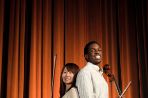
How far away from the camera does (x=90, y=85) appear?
2.05 m

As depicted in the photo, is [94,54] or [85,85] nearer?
[85,85]

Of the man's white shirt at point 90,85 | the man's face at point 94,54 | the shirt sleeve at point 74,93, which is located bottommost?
the shirt sleeve at point 74,93

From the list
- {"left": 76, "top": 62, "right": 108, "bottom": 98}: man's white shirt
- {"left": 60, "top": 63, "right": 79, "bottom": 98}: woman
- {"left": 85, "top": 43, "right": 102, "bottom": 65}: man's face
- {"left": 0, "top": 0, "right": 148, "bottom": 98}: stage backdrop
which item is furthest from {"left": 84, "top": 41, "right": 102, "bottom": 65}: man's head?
{"left": 0, "top": 0, "right": 148, "bottom": 98}: stage backdrop

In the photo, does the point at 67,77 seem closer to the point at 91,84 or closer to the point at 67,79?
the point at 67,79

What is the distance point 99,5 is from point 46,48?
1.11m

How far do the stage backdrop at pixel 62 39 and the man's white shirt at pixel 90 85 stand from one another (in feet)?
7.44

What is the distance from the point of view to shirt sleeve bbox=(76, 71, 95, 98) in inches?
79.7

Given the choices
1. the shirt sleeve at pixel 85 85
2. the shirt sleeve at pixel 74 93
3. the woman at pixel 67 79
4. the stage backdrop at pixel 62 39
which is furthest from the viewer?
the stage backdrop at pixel 62 39

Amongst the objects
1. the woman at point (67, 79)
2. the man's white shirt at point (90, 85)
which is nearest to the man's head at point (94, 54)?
the man's white shirt at point (90, 85)

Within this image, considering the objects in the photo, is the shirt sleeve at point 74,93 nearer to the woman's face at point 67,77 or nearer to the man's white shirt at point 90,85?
the man's white shirt at point 90,85

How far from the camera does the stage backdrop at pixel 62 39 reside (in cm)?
437

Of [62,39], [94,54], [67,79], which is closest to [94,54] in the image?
[94,54]

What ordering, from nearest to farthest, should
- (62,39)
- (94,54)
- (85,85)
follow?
(85,85), (94,54), (62,39)

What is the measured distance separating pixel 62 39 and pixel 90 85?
8.91 feet
